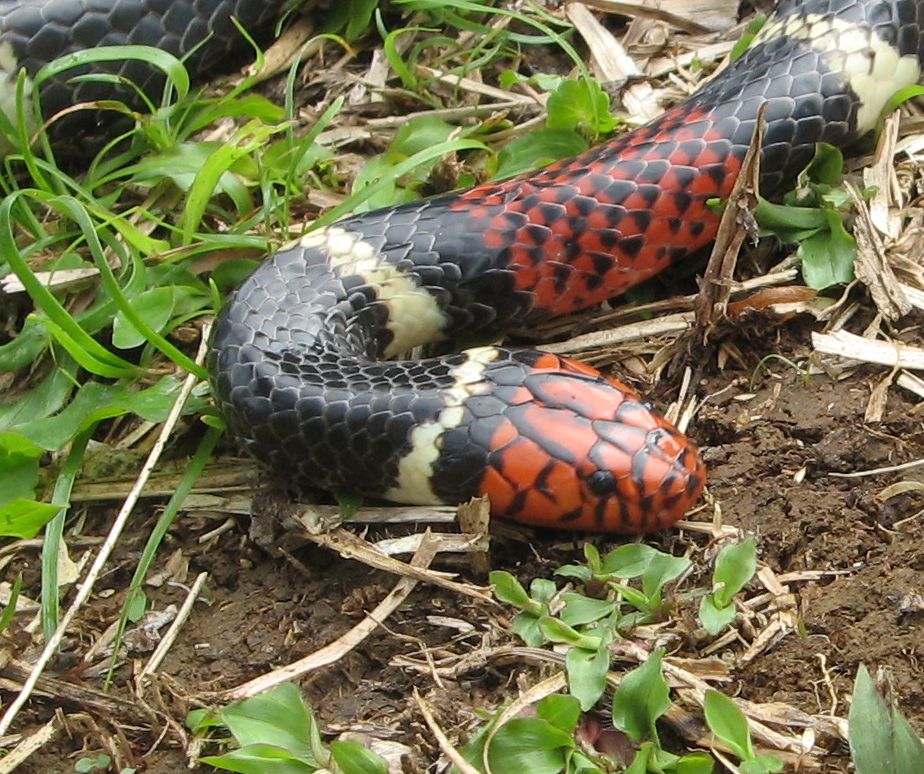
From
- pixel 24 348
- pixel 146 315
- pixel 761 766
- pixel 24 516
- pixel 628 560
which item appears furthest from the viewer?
pixel 24 348

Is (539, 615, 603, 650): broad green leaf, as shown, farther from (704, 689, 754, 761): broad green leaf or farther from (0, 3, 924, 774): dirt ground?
(704, 689, 754, 761): broad green leaf

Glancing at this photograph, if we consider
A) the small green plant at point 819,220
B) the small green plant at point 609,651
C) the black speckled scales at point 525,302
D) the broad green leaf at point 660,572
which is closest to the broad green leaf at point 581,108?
the black speckled scales at point 525,302

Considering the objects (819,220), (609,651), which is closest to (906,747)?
(609,651)

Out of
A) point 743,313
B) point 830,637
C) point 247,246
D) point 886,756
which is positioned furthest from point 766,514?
point 247,246

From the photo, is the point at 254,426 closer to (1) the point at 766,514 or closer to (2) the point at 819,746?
(1) the point at 766,514

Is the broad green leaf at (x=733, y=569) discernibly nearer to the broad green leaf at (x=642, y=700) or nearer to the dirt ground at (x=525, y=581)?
the dirt ground at (x=525, y=581)

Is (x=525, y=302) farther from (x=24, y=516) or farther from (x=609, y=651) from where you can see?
(x=24, y=516)

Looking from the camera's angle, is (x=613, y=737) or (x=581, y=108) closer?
(x=613, y=737)
